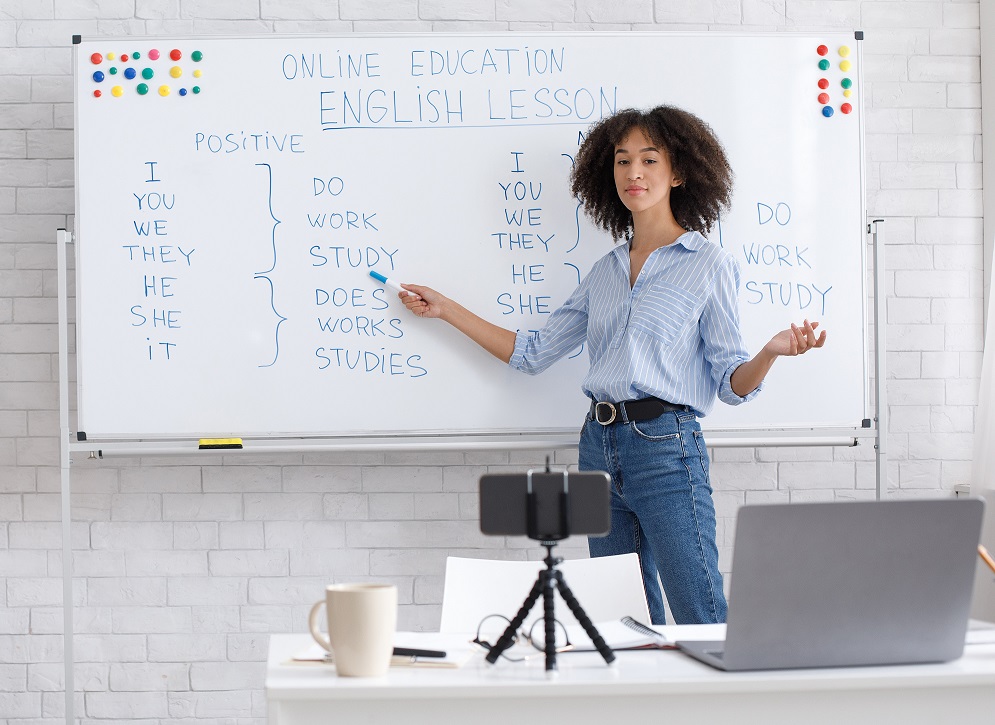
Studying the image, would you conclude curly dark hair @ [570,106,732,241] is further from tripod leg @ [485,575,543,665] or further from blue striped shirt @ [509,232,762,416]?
tripod leg @ [485,575,543,665]

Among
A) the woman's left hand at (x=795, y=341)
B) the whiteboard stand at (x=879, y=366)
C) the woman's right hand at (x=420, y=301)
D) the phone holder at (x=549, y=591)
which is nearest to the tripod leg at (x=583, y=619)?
the phone holder at (x=549, y=591)

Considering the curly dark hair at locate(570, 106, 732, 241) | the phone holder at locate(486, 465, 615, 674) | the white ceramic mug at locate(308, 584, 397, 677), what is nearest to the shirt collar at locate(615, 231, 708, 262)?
the curly dark hair at locate(570, 106, 732, 241)

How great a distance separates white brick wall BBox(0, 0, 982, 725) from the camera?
2.51m

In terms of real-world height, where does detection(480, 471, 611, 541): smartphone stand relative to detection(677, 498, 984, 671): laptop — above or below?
above

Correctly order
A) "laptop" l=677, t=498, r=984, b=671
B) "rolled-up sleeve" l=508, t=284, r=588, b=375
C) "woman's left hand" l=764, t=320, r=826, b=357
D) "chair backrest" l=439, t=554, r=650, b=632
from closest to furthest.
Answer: "laptop" l=677, t=498, r=984, b=671
"chair backrest" l=439, t=554, r=650, b=632
"woman's left hand" l=764, t=320, r=826, b=357
"rolled-up sleeve" l=508, t=284, r=588, b=375

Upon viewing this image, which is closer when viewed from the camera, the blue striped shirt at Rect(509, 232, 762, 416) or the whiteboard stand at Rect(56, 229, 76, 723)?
the blue striped shirt at Rect(509, 232, 762, 416)

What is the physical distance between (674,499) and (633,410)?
0.21 m

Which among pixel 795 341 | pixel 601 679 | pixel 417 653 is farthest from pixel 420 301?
pixel 601 679

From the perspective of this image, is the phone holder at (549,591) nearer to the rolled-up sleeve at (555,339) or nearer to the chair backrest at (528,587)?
the chair backrest at (528,587)

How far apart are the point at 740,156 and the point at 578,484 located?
1.63 metres

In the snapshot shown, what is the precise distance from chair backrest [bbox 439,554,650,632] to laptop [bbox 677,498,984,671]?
61cm

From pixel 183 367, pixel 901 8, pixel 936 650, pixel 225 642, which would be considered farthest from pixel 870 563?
pixel 901 8

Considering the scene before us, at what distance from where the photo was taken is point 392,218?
2.36 meters

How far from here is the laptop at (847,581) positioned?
0.94 meters
